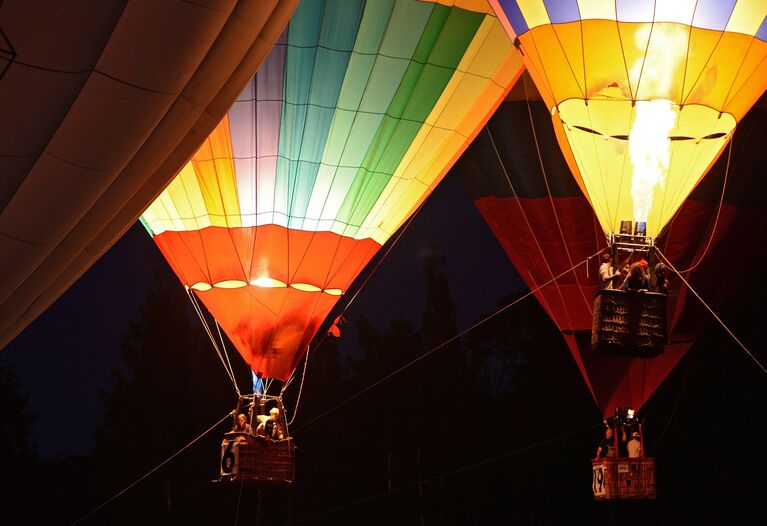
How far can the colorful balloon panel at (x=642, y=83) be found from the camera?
5688 millimetres

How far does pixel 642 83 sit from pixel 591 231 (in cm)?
291

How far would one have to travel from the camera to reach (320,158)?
684 cm

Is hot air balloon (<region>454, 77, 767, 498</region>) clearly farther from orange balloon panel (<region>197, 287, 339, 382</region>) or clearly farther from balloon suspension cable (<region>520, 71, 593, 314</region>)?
orange balloon panel (<region>197, 287, 339, 382</region>)

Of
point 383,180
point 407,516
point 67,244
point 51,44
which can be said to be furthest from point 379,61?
point 407,516

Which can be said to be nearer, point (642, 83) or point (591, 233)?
point (642, 83)

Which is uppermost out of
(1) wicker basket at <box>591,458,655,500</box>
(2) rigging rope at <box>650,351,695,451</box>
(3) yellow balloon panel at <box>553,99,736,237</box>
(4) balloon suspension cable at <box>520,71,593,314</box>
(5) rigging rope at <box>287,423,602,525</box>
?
(4) balloon suspension cable at <box>520,71,593,314</box>

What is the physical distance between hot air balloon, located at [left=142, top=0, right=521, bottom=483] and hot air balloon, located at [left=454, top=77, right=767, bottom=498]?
1705mm

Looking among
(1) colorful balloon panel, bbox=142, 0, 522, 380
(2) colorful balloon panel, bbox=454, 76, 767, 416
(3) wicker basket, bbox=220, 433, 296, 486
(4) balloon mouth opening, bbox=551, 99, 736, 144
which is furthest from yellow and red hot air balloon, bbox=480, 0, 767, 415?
(2) colorful balloon panel, bbox=454, 76, 767, 416

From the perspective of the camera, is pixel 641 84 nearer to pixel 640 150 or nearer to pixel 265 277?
pixel 640 150

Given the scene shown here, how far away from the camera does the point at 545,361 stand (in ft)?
38.9

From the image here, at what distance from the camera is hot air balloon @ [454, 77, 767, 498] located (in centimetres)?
842

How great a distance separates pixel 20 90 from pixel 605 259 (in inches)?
139

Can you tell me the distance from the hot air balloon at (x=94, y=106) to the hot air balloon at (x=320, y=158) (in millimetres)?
2939

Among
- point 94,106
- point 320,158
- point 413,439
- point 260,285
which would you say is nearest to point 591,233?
point 320,158
